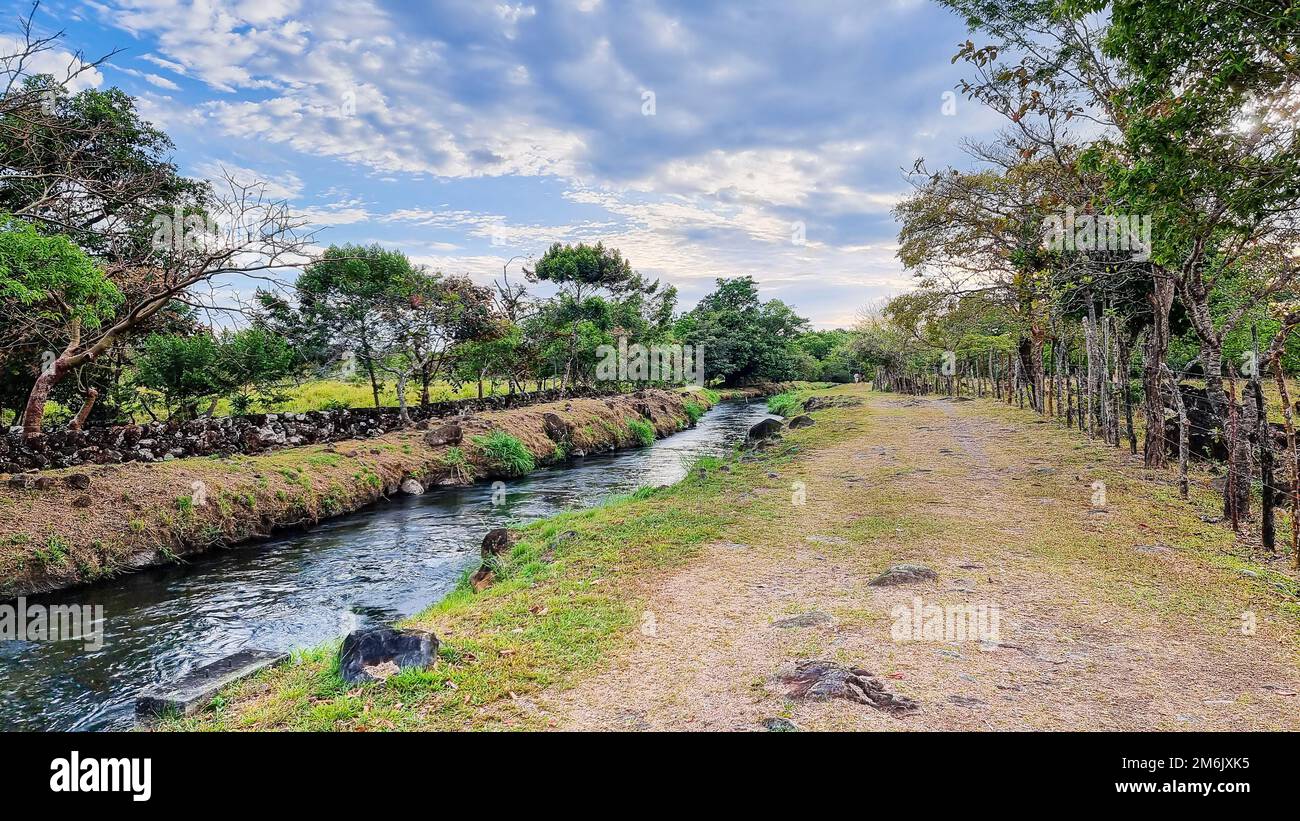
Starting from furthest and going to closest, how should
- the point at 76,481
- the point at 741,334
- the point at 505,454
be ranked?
the point at 741,334 → the point at 505,454 → the point at 76,481

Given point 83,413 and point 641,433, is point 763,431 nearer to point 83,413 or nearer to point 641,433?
point 641,433

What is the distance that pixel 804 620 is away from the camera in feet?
19.7

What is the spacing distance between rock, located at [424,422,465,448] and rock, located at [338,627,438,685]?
48.9ft

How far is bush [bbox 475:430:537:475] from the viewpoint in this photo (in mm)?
20141

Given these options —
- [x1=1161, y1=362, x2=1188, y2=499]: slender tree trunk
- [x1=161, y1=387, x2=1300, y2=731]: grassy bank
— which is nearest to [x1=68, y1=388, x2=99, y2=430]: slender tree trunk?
[x1=161, y1=387, x2=1300, y2=731]: grassy bank

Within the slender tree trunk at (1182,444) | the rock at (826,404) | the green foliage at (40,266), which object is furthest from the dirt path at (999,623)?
the rock at (826,404)

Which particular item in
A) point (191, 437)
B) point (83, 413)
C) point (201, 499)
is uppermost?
point (83, 413)

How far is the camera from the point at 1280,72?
574 centimetres

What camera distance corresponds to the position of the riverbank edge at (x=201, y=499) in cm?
950

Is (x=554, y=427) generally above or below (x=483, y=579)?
above

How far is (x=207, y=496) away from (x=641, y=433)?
1822 cm

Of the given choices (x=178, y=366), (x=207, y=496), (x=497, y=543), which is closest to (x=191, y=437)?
(x=207, y=496)

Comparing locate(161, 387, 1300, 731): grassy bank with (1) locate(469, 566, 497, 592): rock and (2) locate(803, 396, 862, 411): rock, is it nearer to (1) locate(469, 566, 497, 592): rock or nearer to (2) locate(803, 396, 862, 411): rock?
(1) locate(469, 566, 497, 592): rock
